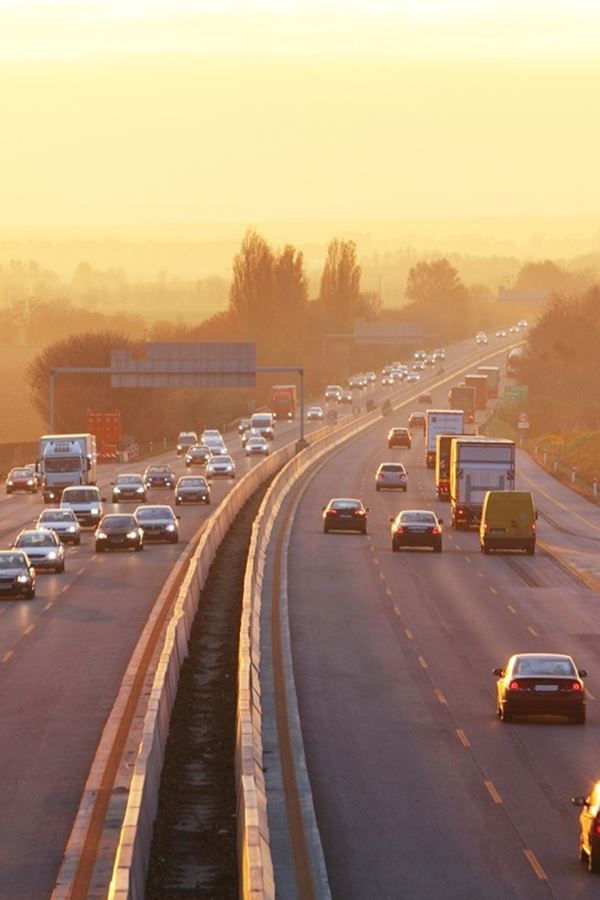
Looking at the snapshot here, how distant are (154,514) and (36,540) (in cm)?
1142

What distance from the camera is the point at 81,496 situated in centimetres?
7950

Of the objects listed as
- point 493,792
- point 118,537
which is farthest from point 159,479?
point 493,792

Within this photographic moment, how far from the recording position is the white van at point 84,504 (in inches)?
3095

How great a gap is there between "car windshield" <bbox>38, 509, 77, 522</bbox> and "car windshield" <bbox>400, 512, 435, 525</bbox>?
38.4ft

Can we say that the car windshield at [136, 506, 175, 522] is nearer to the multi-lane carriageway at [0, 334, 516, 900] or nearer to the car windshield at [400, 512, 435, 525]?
the multi-lane carriageway at [0, 334, 516, 900]

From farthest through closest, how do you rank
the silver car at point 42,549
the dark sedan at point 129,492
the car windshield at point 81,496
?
1. the dark sedan at point 129,492
2. the car windshield at point 81,496
3. the silver car at point 42,549

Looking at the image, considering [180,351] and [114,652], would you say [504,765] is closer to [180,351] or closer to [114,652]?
[114,652]

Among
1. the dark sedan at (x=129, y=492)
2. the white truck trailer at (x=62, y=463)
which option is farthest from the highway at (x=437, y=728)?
the white truck trailer at (x=62, y=463)

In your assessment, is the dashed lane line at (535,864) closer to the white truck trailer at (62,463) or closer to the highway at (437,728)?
the highway at (437,728)

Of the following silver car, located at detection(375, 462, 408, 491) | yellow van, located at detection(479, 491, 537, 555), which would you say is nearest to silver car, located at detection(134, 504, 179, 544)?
yellow van, located at detection(479, 491, 537, 555)

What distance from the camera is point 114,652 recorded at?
133 ft

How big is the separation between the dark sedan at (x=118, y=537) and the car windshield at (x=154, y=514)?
8.84 ft

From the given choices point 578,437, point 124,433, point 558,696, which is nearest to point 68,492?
point 558,696

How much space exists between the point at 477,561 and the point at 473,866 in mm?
43402
